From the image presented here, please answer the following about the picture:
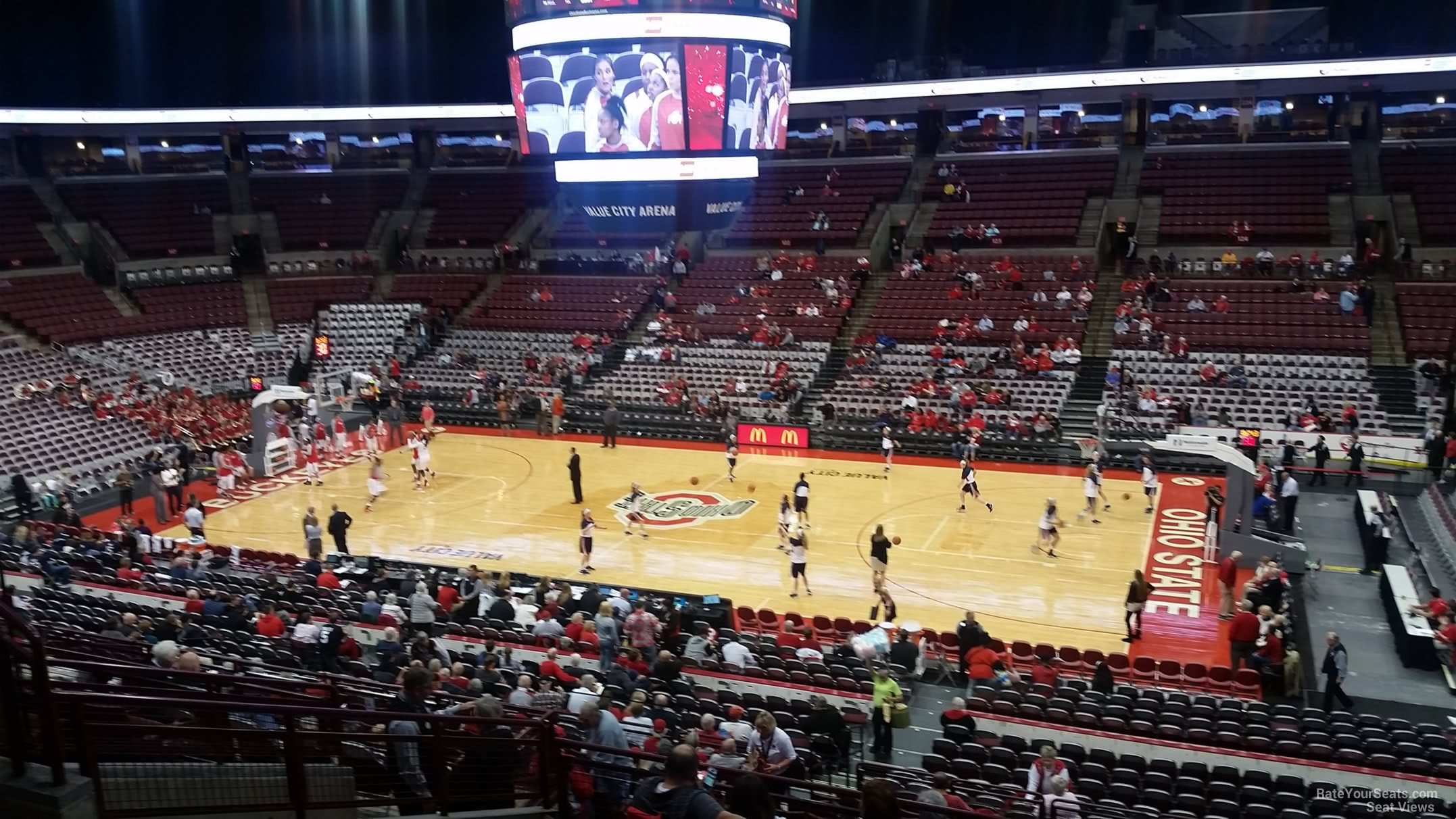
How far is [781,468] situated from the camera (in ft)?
93.1

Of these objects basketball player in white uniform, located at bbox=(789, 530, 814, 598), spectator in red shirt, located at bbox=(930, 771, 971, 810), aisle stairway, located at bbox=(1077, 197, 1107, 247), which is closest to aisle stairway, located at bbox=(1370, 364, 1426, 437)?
aisle stairway, located at bbox=(1077, 197, 1107, 247)

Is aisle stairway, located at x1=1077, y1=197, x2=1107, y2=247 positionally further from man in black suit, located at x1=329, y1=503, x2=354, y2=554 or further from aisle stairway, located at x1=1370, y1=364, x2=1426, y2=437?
man in black suit, located at x1=329, y1=503, x2=354, y2=554

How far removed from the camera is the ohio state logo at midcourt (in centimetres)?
2356

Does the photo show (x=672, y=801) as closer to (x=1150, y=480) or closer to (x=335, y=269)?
(x=1150, y=480)

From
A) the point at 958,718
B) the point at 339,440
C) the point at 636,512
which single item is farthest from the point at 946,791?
the point at 339,440

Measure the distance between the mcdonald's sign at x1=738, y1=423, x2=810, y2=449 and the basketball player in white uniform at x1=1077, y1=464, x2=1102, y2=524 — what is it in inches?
364

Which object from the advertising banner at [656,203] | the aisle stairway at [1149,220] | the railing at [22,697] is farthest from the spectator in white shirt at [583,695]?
the aisle stairway at [1149,220]

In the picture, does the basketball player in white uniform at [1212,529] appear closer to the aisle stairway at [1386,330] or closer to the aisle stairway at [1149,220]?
the aisle stairway at [1386,330]

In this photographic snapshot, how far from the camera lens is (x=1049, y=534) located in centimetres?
2050

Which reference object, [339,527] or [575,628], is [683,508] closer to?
[339,527]

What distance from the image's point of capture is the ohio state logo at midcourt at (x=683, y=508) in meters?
23.6

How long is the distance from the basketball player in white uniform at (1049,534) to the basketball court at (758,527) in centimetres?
20

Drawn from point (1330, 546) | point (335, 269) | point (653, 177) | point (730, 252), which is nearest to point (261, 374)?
point (335, 269)

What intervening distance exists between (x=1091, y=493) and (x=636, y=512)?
10.4 meters
